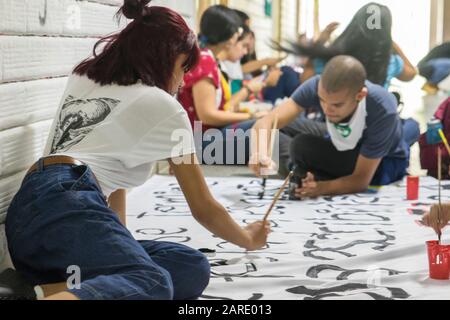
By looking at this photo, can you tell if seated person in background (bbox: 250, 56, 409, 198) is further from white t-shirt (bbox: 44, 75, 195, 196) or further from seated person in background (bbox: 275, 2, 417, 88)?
white t-shirt (bbox: 44, 75, 195, 196)

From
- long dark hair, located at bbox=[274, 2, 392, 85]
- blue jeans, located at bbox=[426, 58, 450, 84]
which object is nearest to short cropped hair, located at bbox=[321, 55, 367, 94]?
long dark hair, located at bbox=[274, 2, 392, 85]

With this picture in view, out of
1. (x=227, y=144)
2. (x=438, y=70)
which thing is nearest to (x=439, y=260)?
(x=227, y=144)

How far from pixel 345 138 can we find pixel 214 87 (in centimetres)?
63

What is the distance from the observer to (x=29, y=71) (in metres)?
1.82

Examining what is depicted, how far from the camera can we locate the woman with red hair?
136 centimetres

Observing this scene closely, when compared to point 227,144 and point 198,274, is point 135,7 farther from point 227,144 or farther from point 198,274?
point 227,144

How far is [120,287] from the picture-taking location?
50.9 inches

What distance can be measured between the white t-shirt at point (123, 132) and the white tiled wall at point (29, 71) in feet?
0.72

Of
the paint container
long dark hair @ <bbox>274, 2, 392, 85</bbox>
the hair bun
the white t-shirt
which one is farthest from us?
long dark hair @ <bbox>274, 2, 392, 85</bbox>

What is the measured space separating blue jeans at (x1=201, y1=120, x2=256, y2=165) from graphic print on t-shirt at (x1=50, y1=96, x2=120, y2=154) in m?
1.82

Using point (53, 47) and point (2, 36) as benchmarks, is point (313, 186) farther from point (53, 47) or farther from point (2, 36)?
point (2, 36)

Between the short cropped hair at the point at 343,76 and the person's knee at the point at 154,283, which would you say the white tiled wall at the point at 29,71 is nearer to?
the person's knee at the point at 154,283

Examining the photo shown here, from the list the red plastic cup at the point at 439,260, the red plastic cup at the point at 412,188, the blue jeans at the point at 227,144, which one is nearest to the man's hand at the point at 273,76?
the blue jeans at the point at 227,144
